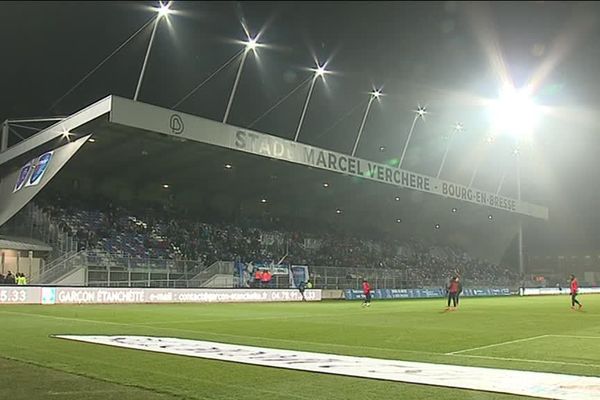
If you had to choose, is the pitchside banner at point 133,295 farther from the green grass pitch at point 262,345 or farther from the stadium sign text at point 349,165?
the green grass pitch at point 262,345

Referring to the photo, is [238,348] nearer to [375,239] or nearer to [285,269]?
[285,269]

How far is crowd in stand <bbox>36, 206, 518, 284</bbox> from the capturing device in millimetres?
45688

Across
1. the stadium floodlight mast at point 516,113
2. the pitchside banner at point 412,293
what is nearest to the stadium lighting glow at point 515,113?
the stadium floodlight mast at point 516,113

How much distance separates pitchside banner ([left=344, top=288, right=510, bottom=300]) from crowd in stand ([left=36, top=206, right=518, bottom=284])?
1.96 meters

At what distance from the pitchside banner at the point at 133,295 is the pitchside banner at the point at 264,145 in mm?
9318

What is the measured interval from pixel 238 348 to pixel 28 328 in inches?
304

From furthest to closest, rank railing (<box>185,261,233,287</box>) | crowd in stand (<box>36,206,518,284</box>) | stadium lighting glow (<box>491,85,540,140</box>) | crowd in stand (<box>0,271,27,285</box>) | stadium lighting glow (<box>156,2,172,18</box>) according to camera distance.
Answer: crowd in stand (<box>36,206,518,284</box>) → railing (<box>185,261,233,287</box>) → crowd in stand (<box>0,271,27,285</box>) → stadium lighting glow (<box>491,85,540,140</box>) → stadium lighting glow (<box>156,2,172,18</box>)

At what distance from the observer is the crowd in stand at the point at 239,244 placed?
45.7m

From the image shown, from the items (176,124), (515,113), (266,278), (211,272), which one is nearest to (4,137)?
(176,124)

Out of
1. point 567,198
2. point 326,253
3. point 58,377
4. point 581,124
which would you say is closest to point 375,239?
point 326,253

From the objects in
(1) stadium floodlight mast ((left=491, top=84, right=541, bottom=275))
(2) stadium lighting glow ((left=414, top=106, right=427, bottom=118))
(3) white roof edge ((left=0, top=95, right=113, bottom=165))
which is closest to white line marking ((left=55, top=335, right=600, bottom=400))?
(3) white roof edge ((left=0, top=95, right=113, bottom=165))

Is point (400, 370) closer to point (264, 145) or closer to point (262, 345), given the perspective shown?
point (262, 345)

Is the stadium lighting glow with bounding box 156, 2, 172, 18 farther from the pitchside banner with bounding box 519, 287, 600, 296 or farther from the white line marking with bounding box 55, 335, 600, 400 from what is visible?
the pitchside banner with bounding box 519, 287, 600, 296

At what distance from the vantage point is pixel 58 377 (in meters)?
8.98
